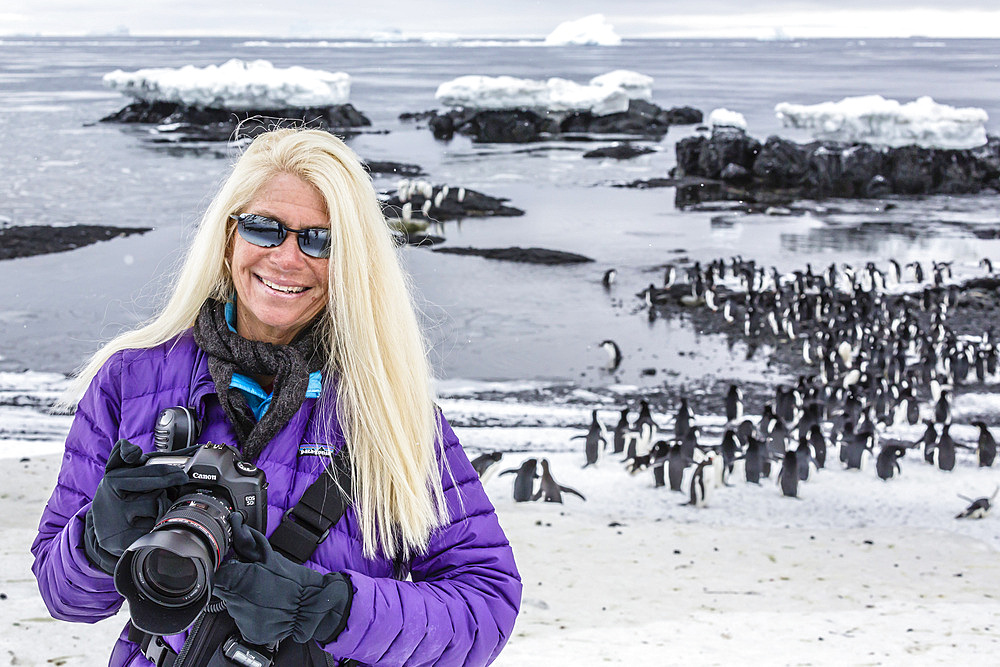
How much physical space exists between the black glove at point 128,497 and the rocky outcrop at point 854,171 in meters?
22.7

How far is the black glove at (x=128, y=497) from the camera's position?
1.05 meters

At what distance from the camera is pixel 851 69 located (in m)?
103

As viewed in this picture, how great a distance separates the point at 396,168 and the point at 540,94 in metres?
11.6

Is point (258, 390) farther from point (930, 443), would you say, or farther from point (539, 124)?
point (539, 124)

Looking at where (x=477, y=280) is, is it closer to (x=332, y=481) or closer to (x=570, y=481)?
(x=570, y=481)

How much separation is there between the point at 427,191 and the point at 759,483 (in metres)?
14.5

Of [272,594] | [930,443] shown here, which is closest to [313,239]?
[272,594]

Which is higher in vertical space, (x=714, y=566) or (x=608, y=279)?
(x=608, y=279)

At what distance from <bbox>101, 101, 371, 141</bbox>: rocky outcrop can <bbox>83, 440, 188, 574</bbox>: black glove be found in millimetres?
30824

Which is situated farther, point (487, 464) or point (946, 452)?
point (946, 452)

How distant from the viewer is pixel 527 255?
15531 millimetres

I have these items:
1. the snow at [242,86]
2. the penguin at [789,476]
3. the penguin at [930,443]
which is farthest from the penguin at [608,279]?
the snow at [242,86]

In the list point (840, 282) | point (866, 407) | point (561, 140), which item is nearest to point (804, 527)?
point (866, 407)

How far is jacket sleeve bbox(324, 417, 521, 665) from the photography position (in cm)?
118
